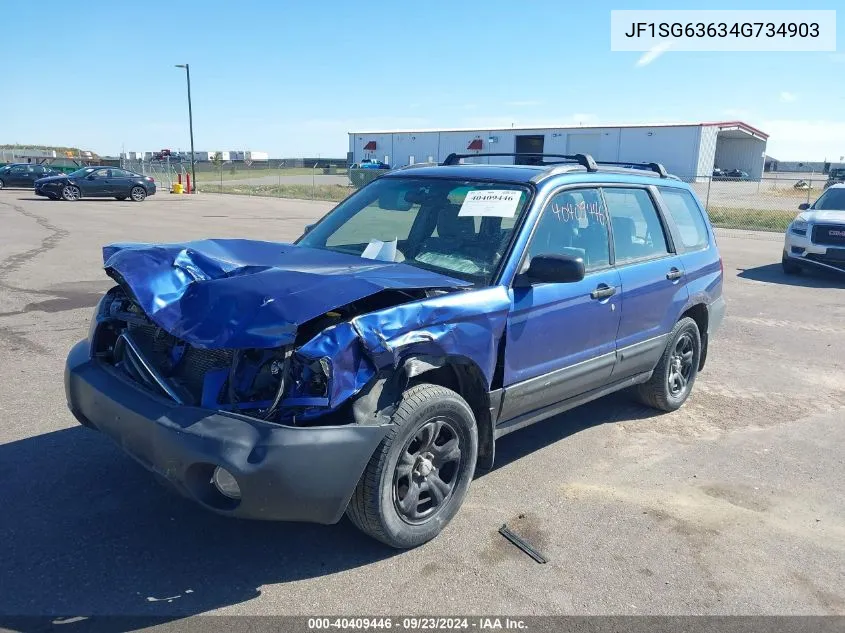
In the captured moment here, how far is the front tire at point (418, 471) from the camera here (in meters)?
3.15

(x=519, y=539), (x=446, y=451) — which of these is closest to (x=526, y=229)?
(x=446, y=451)

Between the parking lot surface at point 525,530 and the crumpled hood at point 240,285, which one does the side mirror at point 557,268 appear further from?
the parking lot surface at point 525,530

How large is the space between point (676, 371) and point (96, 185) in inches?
1115

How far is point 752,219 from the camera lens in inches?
985

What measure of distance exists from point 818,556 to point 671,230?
8.32ft

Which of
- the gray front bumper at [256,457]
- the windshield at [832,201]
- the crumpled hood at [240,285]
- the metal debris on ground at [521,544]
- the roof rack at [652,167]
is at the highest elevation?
the roof rack at [652,167]

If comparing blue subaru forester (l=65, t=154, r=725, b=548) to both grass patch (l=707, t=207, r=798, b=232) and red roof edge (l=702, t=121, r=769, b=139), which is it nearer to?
grass patch (l=707, t=207, r=798, b=232)

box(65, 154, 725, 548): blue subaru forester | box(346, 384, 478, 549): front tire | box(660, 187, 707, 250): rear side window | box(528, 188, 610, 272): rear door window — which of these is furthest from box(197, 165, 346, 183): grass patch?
box(346, 384, 478, 549): front tire

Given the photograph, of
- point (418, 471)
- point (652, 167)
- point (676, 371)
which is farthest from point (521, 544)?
point (652, 167)

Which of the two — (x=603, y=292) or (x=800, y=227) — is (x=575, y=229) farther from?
(x=800, y=227)

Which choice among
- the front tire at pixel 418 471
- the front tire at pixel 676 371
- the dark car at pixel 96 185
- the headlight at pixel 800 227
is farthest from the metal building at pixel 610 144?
the front tire at pixel 418 471

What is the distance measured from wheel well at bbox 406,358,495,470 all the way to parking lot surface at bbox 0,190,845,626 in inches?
14.7

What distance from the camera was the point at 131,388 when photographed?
337cm

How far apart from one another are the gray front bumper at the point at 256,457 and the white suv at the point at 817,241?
11.8 meters
